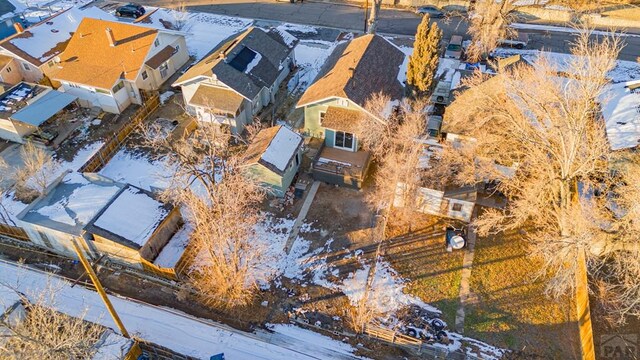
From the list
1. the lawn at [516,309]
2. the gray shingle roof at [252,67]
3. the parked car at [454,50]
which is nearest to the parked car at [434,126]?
the lawn at [516,309]

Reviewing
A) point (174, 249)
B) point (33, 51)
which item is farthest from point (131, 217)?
point (33, 51)

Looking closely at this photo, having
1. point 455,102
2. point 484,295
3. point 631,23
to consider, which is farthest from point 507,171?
point 631,23

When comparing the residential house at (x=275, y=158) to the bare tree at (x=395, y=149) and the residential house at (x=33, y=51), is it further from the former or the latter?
the residential house at (x=33, y=51)

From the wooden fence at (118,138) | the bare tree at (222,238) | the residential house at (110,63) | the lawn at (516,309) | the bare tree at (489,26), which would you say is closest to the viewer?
the lawn at (516,309)

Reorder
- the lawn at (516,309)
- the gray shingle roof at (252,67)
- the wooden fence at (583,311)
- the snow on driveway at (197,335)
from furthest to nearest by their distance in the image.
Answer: the gray shingle roof at (252,67) → the lawn at (516,309) → the snow on driveway at (197,335) → the wooden fence at (583,311)

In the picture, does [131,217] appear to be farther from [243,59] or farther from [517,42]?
[517,42]

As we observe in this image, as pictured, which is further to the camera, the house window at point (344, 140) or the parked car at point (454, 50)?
the parked car at point (454, 50)

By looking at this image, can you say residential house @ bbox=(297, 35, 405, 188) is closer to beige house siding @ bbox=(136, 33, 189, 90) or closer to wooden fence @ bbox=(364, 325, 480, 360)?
wooden fence @ bbox=(364, 325, 480, 360)

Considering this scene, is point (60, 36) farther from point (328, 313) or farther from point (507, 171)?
point (507, 171)
